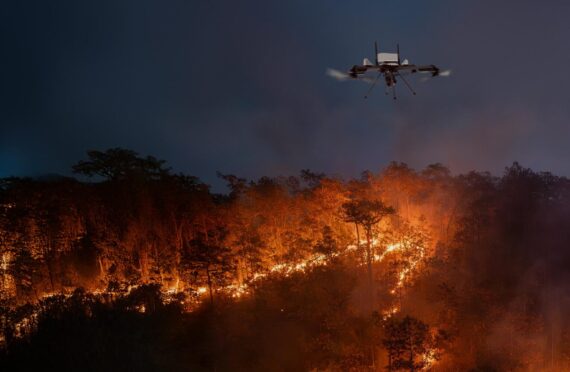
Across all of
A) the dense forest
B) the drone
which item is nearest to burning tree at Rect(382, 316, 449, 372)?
the dense forest

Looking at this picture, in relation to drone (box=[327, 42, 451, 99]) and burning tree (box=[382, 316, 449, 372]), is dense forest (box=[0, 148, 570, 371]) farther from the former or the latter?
drone (box=[327, 42, 451, 99])

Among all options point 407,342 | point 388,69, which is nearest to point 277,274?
point 407,342

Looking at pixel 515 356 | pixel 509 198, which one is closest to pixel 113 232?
pixel 515 356

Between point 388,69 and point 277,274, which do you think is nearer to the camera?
point 388,69

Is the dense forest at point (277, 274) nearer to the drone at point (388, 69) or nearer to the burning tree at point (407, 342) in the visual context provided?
the burning tree at point (407, 342)

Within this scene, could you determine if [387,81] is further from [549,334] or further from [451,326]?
[549,334]

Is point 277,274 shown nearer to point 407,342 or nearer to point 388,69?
point 407,342

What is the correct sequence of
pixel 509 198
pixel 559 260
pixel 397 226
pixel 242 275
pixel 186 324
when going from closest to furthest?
1. pixel 186 324
2. pixel 242 275
3. pixel 397 226
4. pixel 559 260
5. pixel 509 198

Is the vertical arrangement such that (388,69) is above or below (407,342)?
above
